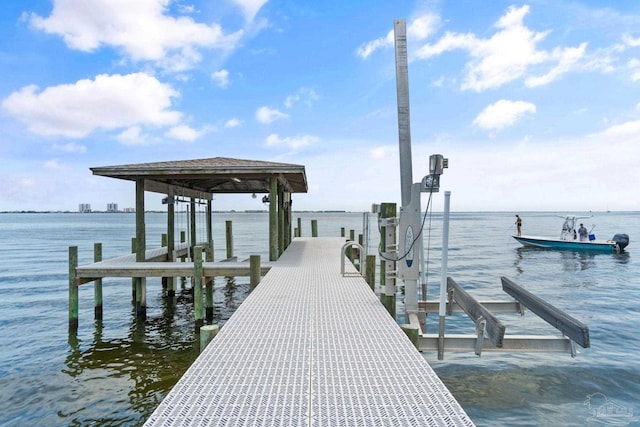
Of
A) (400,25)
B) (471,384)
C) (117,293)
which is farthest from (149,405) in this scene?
(117,293)

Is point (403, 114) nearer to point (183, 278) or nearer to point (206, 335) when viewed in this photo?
point (206, 335)

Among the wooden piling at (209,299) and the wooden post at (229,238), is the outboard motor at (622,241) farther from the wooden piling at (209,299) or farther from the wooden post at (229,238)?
the wooden piling at (209,299)

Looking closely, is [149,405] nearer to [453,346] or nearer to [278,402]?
[278,402]

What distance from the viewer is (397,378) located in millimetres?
4055

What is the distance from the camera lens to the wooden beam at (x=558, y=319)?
16.7 feet

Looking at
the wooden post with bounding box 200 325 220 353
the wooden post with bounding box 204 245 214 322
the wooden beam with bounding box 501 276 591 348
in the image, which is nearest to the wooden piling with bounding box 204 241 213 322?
the wooden post with bounding box 204 245 214 322

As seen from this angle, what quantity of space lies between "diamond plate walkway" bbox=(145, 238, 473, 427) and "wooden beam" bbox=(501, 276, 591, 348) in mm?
2174

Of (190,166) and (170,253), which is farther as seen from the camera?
(170,253)

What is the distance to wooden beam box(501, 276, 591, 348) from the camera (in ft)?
16.7

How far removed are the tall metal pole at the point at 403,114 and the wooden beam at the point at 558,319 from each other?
258 cm

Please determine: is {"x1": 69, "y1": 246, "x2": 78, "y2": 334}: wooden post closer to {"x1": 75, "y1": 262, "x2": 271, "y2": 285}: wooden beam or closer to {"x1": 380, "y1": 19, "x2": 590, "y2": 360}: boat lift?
{"x1": 75, "y1": 262, "x2": 271, "y2": 285}: wooden beam

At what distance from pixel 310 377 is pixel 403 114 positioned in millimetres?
4984

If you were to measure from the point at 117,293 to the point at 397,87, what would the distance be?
15.5m

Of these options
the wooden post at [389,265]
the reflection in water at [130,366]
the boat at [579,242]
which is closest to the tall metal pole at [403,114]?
the wooden post at [389,265]
